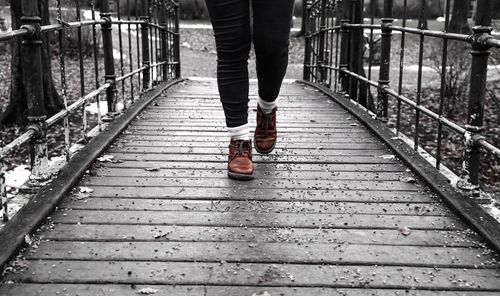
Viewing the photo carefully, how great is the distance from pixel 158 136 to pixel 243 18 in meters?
1.50

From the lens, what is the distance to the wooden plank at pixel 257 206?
2787 mm

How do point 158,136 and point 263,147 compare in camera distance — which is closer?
point 263,147

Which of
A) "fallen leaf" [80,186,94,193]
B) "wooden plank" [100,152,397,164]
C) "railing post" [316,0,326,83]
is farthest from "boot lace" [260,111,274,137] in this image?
"railing post" [316,0,326,83]

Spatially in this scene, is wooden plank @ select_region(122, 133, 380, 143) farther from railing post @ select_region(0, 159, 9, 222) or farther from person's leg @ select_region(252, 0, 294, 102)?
railing post @ select_region(0, 159, 9, 222)

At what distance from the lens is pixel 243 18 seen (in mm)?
3131

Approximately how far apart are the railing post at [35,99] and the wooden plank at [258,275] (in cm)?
86

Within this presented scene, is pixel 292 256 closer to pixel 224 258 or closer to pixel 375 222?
pixel 224 258

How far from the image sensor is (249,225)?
2600 millimetres

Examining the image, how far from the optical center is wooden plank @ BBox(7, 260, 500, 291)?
2061mm

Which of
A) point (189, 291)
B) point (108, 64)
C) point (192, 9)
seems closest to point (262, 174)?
point (189, 291)

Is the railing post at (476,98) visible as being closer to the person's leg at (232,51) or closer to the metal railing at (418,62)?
the metal railing at (418,62)

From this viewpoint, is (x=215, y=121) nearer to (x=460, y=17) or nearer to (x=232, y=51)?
(x=232, y=51)

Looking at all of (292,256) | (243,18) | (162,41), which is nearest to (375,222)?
(292,256)

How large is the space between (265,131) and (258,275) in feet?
5.64
